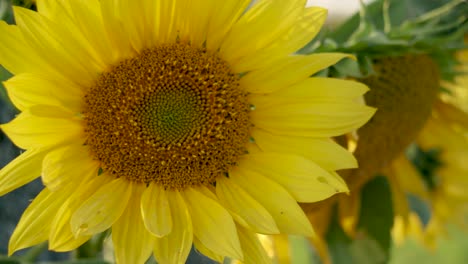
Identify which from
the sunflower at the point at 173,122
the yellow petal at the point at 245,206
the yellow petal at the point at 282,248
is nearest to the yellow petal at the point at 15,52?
the sunflower at the point at 173,122

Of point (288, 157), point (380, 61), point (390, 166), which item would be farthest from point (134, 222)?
point (390, 166)

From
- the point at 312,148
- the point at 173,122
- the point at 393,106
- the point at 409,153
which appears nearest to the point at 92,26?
the point at 173,122

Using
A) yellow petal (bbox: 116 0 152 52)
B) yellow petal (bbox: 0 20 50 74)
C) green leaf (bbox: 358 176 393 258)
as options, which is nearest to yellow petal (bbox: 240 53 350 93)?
yellow petal (bbox: 116 0 152 52)

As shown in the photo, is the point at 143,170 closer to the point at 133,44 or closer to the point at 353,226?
the point at 133,44

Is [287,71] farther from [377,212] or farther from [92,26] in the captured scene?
[377,212]

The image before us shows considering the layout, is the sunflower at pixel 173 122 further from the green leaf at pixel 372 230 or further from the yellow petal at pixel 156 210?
the green leaf at pixel 372 230

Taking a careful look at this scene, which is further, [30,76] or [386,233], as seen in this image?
[386,233]
